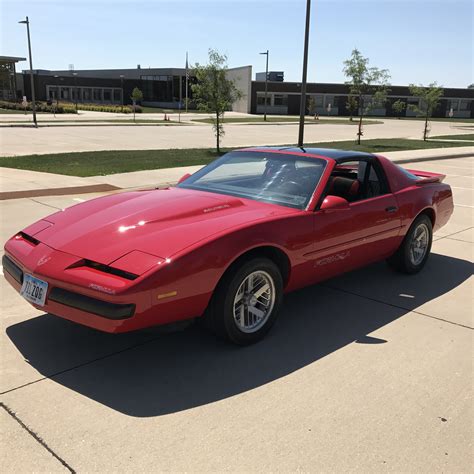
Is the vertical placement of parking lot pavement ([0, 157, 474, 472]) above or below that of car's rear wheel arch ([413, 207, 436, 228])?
below

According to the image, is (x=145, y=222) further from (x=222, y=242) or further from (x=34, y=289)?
(x=34, y=289)

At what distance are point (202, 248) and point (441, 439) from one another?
71.3 inches

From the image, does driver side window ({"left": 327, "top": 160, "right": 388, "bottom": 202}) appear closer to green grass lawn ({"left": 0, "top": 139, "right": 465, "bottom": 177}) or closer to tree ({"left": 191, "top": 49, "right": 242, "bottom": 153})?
green grass lawn ({"left": 0, "top": 139, "right": 465, "bottom": 177})

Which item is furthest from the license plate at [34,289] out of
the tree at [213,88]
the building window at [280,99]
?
the building window at [280,99]

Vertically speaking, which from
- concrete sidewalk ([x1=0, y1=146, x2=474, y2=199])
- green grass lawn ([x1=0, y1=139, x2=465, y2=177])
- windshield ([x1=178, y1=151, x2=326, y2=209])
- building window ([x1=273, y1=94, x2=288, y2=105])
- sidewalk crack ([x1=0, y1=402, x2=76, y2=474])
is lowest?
green grass lawn ([x1=0, y1=139, x2=465, y2=177])

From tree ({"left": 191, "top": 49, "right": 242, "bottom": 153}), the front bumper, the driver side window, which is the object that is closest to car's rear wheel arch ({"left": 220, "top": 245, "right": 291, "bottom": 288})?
the front bumper

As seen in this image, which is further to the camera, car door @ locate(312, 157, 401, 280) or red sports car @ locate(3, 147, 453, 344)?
car door @ locate(312, 157, 401, 280)

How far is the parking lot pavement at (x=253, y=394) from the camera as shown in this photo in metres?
2.60

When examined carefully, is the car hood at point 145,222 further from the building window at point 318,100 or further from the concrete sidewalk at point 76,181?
the building window at point 318,100

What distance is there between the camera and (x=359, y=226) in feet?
15.2

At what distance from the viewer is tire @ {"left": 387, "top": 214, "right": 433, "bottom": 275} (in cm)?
550

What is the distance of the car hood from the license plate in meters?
0.27

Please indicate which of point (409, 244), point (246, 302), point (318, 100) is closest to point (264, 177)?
point (246, 302)

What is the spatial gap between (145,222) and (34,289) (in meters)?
0.88
